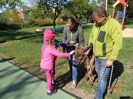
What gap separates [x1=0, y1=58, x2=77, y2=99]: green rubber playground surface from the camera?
4625 millimetres

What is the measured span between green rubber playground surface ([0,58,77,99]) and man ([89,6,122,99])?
115cm

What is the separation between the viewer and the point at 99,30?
147 inches

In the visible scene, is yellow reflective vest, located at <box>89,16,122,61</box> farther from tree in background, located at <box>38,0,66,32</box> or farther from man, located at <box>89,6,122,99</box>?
tree in background, located at <box>38,0,66,32</box>

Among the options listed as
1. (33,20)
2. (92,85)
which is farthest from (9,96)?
(33,20)

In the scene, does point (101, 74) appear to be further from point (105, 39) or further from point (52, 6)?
point (52, 6)

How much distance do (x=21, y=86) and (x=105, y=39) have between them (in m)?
2.62

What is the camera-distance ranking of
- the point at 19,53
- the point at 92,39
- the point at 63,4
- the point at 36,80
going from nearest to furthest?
the point at 92,39 → the point at 36,80 → the point at 19,53 → the point at 63,4

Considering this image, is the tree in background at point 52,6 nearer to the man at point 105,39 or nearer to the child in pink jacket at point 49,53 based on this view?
the child in pink jacket at point 49,53

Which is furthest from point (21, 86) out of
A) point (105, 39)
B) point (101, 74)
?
point (105, 39)

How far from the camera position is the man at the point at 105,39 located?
11.5 feet

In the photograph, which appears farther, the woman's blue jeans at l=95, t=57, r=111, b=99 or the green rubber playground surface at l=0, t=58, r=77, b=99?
the green rubber playground surface at l=0, t=58, r=77, b=99

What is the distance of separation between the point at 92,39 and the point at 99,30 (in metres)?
0.41

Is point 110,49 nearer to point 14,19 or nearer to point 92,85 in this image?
point 92,85

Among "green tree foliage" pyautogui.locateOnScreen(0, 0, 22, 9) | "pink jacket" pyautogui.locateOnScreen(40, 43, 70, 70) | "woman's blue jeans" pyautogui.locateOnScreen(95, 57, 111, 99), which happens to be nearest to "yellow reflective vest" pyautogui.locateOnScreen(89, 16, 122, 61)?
"woman's blue jeans" pyautogui.locateOnScreen(95, 57, 111, 99)
